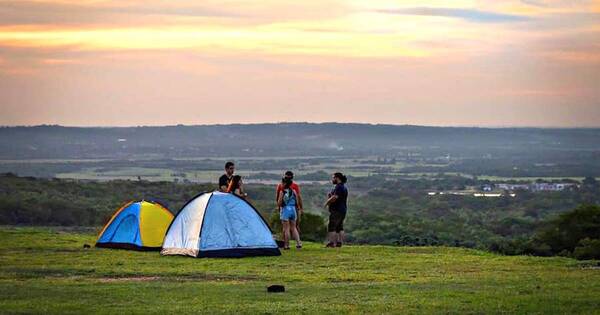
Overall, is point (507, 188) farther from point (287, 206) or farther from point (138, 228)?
point (138, 228)

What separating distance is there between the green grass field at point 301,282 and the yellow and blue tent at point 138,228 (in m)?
0.60

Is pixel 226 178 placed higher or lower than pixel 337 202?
higher

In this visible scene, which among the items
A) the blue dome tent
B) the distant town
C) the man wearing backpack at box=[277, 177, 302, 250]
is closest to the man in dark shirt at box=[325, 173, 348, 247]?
the man wearing backpack at box=[277, 177, 302, 250]

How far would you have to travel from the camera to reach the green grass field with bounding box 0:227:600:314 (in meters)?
17.6

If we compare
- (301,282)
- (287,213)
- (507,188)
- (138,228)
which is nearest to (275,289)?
(301,282)

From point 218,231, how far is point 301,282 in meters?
5.77

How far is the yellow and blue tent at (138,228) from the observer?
94.9 feet

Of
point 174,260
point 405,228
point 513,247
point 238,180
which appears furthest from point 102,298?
point 405,228

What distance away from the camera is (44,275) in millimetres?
22453

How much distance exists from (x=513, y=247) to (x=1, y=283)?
2235 centimetres

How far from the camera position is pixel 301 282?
21.4 m

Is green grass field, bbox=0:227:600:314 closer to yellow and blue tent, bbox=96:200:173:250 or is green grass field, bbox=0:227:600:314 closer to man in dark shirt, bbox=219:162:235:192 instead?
yellow and blue tent, bbox=96:200:173:250

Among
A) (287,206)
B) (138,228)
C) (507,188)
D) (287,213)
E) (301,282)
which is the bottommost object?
(507,188)

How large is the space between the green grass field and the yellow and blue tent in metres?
0.60
